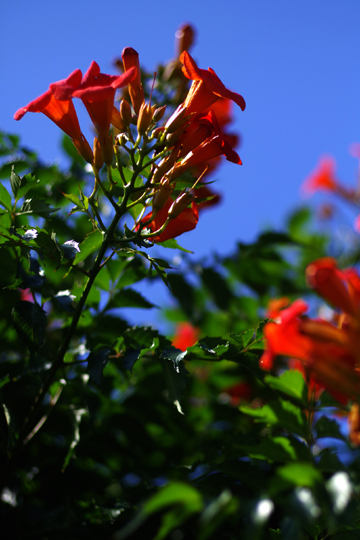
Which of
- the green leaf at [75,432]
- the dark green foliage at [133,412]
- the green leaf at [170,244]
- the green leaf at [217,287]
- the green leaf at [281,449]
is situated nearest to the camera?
the dark green foliage at [133,412]

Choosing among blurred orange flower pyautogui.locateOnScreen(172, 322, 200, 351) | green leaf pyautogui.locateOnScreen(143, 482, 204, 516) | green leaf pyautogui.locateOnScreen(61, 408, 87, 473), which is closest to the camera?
green leaf pyautogui.locateOnScreen(143, 482, 204, 516)

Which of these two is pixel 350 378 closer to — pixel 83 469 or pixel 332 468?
pixel 332 468

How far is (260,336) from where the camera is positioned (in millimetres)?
1555

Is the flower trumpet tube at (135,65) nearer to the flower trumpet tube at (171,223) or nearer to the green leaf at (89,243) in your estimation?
the flower trumpet tube at (171,223)

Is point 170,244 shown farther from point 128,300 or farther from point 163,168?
point 128,300

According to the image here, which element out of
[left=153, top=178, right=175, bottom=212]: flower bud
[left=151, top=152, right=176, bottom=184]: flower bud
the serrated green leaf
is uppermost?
[left=151, top=152, right=176, bottom=184]: flower bud

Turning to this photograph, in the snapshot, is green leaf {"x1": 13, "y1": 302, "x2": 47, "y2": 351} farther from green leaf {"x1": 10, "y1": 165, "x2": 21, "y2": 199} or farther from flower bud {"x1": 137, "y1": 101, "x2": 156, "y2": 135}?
flower bud {"x1": 137, "y1": 101, "x2": 156, "y2": 135}

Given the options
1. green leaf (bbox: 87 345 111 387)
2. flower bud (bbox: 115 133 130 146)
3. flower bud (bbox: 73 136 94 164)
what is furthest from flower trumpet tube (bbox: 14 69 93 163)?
green leaf (bbox: 87 345 111 387)

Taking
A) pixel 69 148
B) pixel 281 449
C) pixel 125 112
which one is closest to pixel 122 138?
pixel 125 112

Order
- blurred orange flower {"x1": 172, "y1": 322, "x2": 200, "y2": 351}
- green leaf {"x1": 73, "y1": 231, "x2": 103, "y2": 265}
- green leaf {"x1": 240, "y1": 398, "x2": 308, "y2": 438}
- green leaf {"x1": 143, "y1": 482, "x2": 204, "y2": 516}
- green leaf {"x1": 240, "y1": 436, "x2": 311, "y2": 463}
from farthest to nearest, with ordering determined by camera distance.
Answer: blurred orange flower {"x1": 172, "y1": 322, "x2": 200, "y2": 351}
green leaf {"x1": 73, "y1": 231, "x2": 103, "y2": 265}
green leaf {"x1": 240, "y1": 398, "x2": 308, "y2": 438}
green leaf {"x1": 240, "y1": 436, "x2": 311, "y2": 463}
green leaf {"x1": 143, "y1": 482, "x2": 204, "y2": 516}

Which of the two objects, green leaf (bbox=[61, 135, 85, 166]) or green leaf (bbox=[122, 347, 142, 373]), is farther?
green leaf (bbox=[61, 135, 85, 166])

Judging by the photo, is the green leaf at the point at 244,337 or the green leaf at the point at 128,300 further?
the green leaf at the point at 128,300

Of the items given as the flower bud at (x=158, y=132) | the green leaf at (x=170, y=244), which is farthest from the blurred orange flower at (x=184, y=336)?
the flower bud at (x=158, y=132)

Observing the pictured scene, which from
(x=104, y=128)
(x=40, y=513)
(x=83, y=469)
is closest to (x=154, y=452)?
(x=83, y=469)
